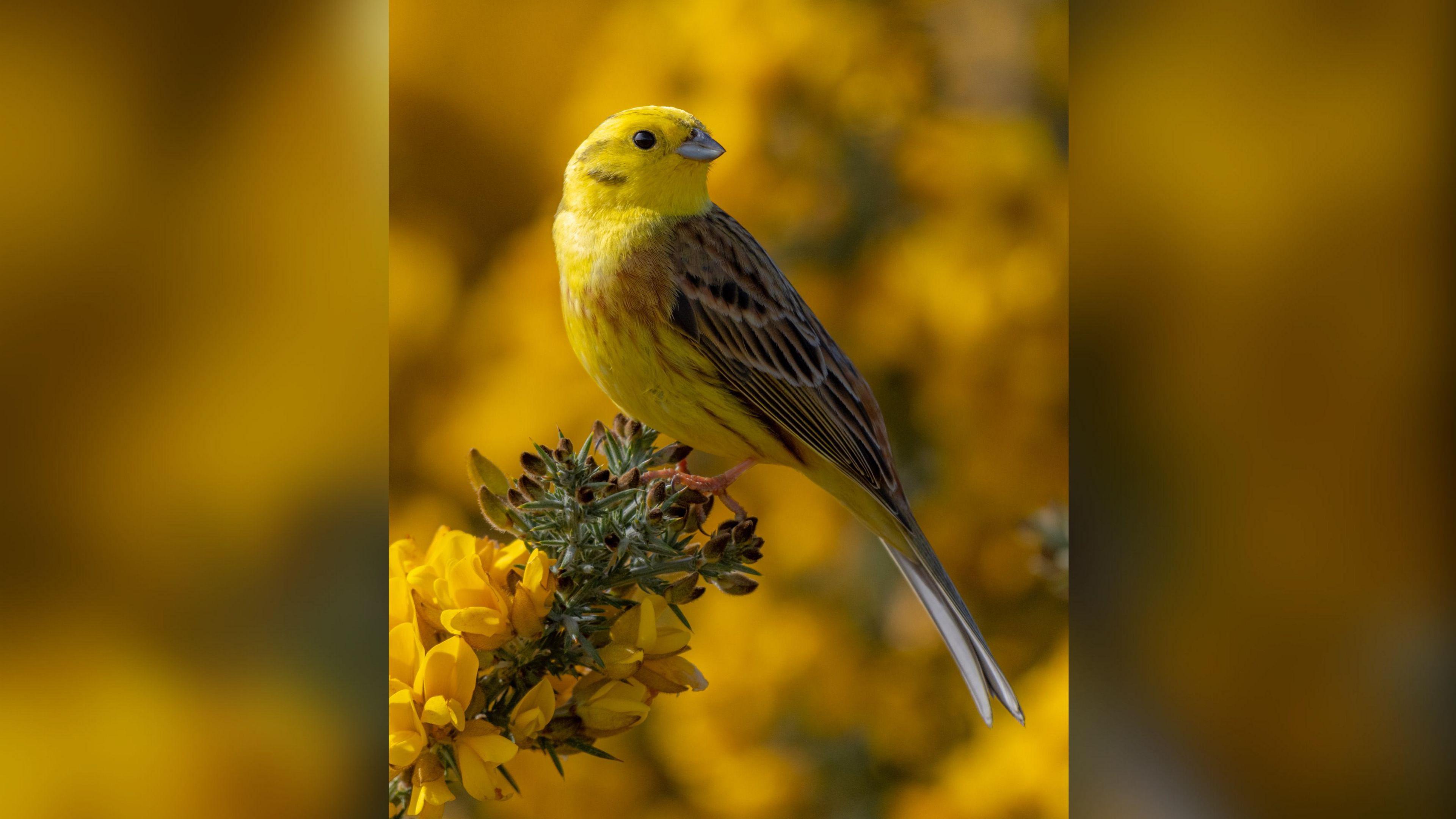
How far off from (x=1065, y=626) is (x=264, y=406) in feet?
3.50

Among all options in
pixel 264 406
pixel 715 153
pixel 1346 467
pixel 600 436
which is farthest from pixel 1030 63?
pixel 264 406

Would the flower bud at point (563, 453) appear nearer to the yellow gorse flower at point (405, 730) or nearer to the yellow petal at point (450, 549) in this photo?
the yellow petal at point (450, 549)

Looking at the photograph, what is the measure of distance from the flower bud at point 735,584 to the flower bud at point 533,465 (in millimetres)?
227

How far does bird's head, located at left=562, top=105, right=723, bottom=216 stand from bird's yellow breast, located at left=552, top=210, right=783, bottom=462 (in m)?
0.02

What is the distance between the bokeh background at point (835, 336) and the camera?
4.87ft

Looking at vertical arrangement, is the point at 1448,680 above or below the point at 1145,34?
below

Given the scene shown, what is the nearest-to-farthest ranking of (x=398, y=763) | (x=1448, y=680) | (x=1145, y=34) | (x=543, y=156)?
1. (x=398, y=763)
2. (x=1448, y=680)
3. (x=1145, y=34)
4. (x=543, y=156)

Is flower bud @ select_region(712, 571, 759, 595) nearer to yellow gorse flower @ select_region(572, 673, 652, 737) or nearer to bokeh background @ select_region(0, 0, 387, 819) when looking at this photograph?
yellow gorse flower @ select_region(572, 673, 652, 737)

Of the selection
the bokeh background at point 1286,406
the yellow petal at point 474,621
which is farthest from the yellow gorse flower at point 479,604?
the bokeh background at point 1286,406

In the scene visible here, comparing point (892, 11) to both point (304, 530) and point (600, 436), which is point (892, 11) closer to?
point (600, 436)

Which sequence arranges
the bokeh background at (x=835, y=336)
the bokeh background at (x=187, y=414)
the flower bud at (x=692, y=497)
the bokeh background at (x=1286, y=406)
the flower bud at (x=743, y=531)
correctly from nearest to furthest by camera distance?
the bokeh background at (x=187, y=414), the flower bud at (x=743, y=531), the bokeh background at (x=1286, y=406), the flower bud at (x=692, y=497), the bokeh background at (x=835, y=336)

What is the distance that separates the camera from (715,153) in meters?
1.42

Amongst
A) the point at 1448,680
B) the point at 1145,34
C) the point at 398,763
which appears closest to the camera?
the point at 398,763

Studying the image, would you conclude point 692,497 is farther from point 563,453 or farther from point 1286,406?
point 1286,406
